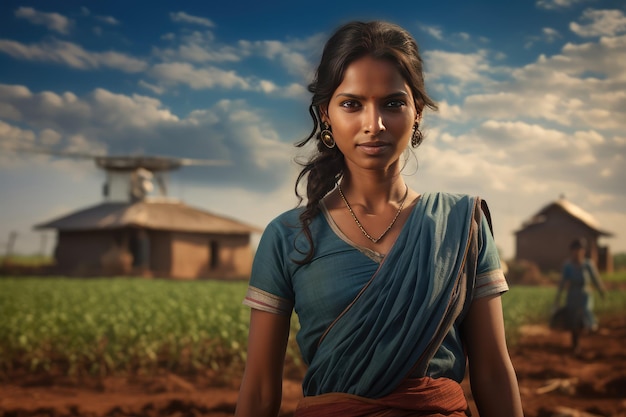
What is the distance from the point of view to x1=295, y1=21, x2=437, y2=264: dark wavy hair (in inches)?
69.1

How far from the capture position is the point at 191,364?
717cm

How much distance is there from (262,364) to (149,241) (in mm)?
21603

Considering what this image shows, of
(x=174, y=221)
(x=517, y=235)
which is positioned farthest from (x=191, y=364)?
(x=517, y=235)

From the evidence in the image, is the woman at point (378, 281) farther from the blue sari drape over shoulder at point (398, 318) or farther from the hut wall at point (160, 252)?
the hut wall at point (160, 252)

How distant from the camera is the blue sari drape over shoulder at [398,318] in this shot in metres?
1.65

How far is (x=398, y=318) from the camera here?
166 centimetres

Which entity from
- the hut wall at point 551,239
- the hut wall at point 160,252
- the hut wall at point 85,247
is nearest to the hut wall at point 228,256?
the hut wall at point 160,252

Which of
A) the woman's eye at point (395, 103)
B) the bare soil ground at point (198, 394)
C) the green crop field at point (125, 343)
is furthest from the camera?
the green crop field at point (125, 343)

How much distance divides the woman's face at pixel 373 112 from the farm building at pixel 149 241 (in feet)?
66.8

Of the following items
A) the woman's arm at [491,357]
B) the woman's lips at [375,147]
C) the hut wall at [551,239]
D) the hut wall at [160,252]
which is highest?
the hut wall at [551,239]

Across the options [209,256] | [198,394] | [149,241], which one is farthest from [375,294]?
[209,256]

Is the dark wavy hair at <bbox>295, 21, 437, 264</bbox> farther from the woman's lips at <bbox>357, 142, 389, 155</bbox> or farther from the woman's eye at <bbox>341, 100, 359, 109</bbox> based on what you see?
the woman's lips at <bbox>357, 142, 389, 155</bbox>

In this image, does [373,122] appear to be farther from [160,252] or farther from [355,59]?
[160,252]

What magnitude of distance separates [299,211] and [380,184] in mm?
242
